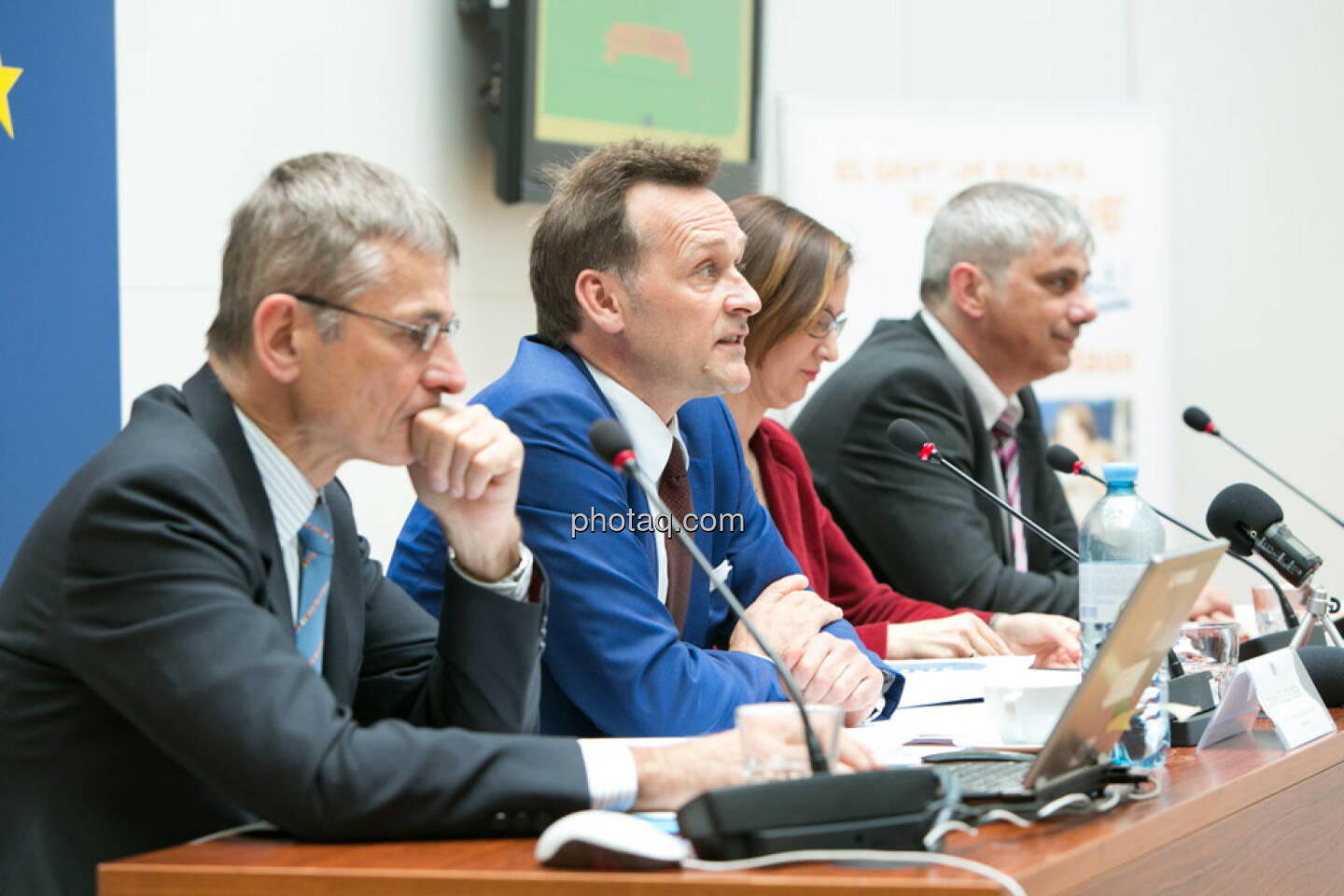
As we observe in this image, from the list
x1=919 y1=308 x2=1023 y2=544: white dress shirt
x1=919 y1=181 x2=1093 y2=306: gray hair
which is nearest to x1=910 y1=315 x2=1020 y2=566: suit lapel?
x1=919 y1=308 x2=1023 y2=544: white dress shirt

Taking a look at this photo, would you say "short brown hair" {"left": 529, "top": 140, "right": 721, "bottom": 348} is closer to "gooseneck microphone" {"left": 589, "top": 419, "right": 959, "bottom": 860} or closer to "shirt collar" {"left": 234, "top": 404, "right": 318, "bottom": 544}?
"shirt collar" {"left": 234, "top": 404, "right": 318, "bottom": 544}

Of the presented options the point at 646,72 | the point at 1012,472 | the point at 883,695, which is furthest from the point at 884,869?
the point at 646,72

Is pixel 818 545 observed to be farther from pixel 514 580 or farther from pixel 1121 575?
pixel 514 580

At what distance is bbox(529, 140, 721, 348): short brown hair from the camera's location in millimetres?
2143

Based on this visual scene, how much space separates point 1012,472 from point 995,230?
0.55m

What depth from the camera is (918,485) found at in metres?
2.96

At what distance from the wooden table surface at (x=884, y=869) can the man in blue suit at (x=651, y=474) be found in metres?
0.49

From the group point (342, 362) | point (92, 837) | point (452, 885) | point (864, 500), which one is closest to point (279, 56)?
point (864, 500)

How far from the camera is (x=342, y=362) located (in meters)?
1.46

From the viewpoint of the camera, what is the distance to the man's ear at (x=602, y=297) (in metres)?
2.12

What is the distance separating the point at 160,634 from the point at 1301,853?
127 centimetres

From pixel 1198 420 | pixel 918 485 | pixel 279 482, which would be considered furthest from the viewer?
pixel 918 485

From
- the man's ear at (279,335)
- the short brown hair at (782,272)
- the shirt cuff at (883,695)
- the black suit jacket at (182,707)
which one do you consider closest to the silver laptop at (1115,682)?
the black suit jacket at (182,707)

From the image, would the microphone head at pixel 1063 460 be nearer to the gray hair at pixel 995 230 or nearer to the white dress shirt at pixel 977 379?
the white dress shirt at pixel 977 379
